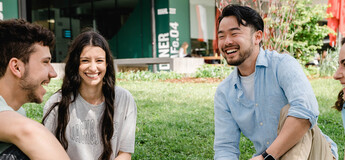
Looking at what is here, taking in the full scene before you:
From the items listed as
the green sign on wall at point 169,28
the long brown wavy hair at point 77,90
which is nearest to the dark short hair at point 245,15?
the long brown wavy hair at point 77,90

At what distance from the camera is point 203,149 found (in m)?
4.05

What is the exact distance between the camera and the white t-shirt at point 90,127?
100 inches

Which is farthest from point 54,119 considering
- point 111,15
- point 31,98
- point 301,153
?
point 111,15

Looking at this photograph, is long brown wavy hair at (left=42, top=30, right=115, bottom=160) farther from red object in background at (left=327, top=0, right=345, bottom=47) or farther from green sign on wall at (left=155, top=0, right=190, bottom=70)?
green sign on wall at (left=155, top=0, right=190, bottom=70)

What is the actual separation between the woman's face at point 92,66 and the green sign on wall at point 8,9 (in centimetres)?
1125

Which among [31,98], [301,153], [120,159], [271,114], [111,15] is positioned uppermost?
[111,15]

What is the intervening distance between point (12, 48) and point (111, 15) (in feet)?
Result: 62.3

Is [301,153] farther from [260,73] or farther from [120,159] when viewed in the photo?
[120,159]

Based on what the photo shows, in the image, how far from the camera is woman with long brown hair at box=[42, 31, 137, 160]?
255 centimetres

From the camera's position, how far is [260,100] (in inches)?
93.1

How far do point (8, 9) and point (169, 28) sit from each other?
292 inches

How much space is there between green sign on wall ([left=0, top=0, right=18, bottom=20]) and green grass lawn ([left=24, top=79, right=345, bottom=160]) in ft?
19.0

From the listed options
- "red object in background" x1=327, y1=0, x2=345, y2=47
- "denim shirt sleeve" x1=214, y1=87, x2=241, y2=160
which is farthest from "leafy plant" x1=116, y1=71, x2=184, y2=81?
"denim shirt sleeve" x1=214, y1=87, x2=241, y2=160

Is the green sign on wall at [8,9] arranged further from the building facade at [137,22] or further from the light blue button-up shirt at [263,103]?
the light blue button-up shirt at [263,103]
